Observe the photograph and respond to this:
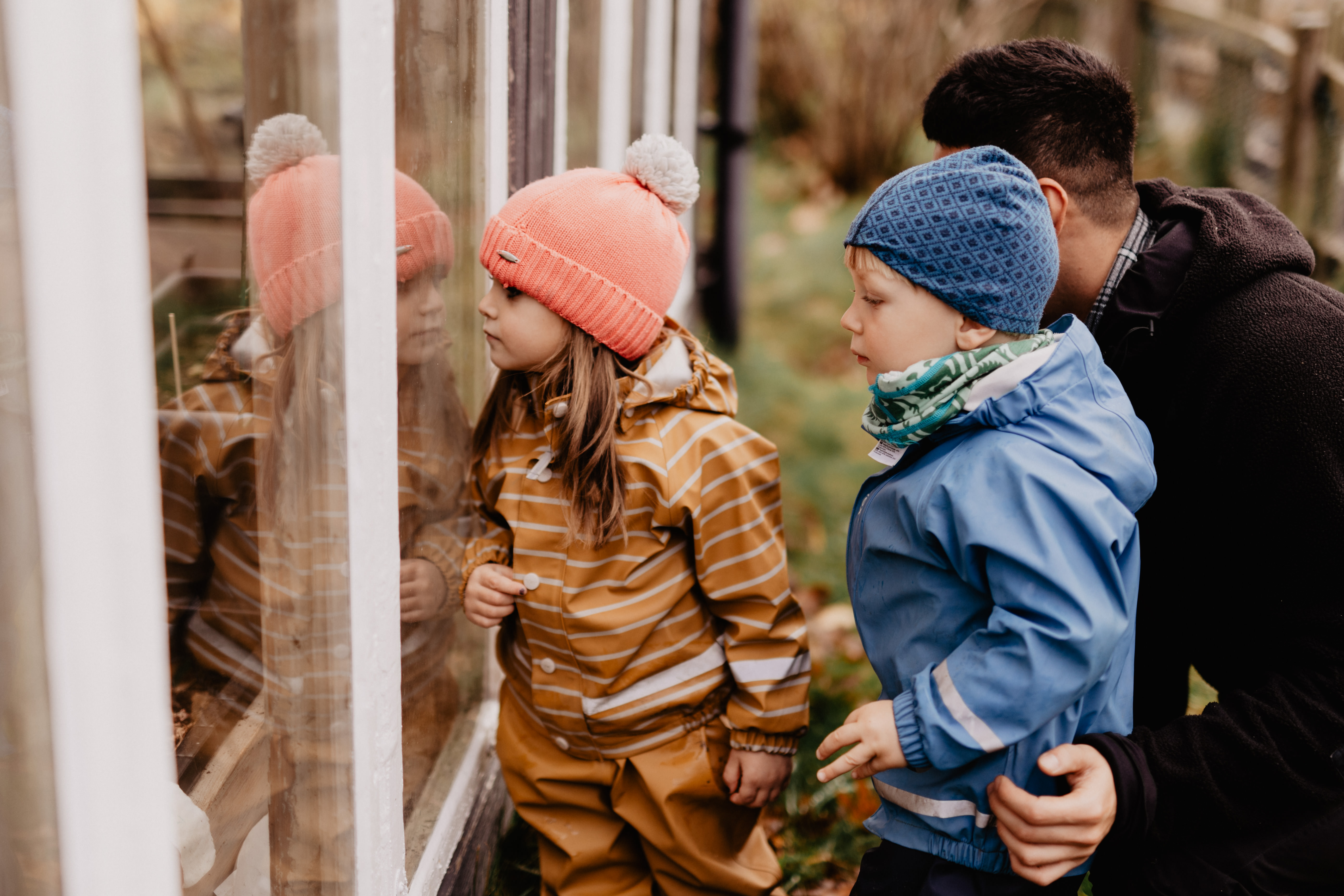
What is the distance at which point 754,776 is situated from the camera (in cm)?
190

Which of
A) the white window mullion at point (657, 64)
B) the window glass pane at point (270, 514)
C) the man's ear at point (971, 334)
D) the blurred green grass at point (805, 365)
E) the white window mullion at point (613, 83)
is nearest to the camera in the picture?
the window glass pane at point (270, 514)

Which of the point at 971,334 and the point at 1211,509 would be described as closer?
the point at 971,334

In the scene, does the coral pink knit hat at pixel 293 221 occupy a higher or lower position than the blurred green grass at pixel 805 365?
higher

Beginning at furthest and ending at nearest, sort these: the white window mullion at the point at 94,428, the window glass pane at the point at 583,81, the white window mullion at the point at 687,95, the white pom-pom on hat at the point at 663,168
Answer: the white window mullion at the point at 687,95
the window glass pane at the point at 583,81
the white pom-pom on hat at the point at 663,168
the white window mullion at the point at 94,428

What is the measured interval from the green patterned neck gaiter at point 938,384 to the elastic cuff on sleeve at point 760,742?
0.64m

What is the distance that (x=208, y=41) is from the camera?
257 centimetres

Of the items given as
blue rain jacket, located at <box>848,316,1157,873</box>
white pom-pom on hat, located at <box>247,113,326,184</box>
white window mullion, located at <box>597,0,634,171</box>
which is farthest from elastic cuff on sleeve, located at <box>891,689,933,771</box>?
white window mullion, located at <box>597,0,634,171</box>

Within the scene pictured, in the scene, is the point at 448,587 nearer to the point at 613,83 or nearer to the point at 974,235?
the point at 974,235

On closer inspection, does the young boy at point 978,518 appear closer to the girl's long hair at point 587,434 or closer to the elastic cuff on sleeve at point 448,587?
the girl's long hair at point 587,434

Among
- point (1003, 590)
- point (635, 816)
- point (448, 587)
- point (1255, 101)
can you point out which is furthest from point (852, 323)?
point (1255, 101)

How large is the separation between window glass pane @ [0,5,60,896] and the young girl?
92cm

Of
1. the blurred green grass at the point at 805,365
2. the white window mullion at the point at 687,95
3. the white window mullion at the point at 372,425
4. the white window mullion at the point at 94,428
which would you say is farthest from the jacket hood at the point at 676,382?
the white window mullion at the point at 687,95

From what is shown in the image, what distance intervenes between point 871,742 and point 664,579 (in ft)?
1.67

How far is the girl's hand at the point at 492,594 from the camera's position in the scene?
5.98 feet
